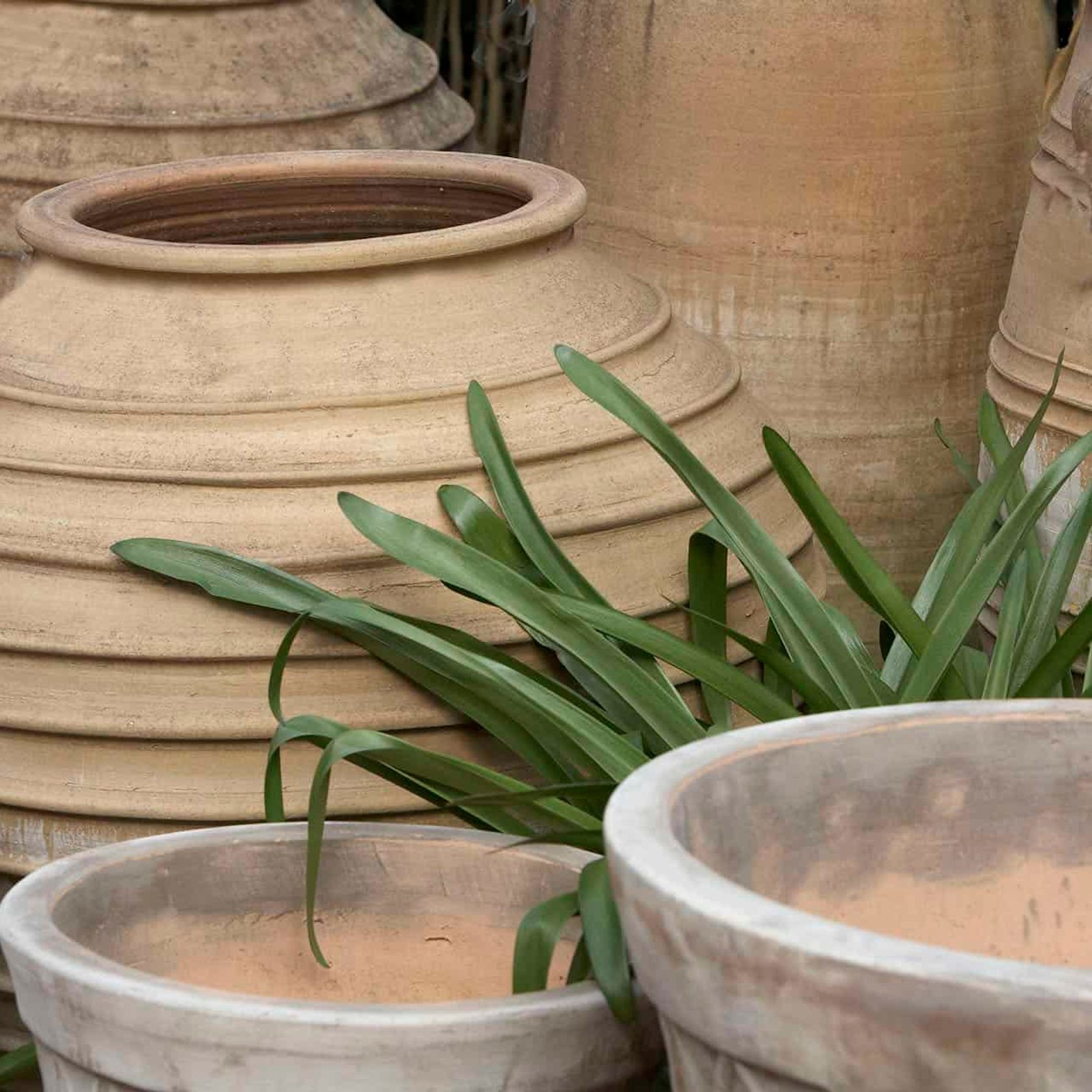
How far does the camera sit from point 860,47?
2.47 meters

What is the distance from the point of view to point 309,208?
2.05 meters

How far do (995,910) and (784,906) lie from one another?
25 cm

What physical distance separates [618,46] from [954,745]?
1.51 meters

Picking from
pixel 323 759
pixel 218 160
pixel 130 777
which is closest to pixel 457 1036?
pixel 323 759

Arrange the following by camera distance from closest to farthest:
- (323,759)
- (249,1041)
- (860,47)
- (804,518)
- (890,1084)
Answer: (890,1084) → (249,1041) → (323,759) → (804,518) → (860,47)

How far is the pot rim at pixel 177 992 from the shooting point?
3.88ft

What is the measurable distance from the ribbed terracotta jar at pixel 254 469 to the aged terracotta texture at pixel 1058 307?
448mm

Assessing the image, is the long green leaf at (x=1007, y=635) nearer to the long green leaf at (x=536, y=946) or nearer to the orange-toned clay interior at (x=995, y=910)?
the orange-toned clay interior at (x=995, y=910)

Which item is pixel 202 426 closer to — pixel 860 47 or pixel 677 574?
pixel 677 574

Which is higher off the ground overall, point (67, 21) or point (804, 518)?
point (67, 21)

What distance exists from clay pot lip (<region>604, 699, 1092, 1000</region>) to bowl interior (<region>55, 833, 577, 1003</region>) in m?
0.23

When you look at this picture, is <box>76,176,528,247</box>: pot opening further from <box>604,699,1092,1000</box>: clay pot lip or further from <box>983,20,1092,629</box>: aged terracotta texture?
<box>604,699,1092,1000</box>: clay pot lip

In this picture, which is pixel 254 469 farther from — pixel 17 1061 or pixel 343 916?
pixel 17 1061

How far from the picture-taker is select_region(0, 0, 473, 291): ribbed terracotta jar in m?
2.46
